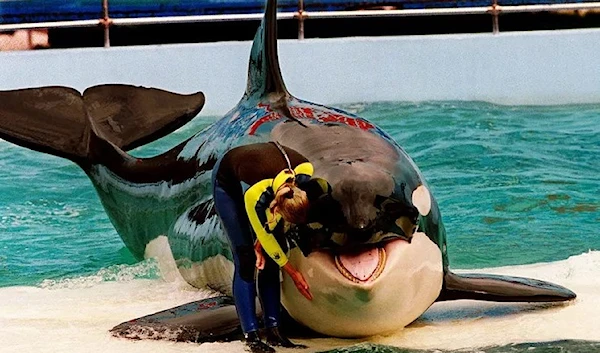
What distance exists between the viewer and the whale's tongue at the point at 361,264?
15.9 feet

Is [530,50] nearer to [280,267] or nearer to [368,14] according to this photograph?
[368,14]

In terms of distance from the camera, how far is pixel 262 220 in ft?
16.6

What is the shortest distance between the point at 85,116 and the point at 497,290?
118 inches

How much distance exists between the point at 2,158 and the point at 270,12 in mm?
7333

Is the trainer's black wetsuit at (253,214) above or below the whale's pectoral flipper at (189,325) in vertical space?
above

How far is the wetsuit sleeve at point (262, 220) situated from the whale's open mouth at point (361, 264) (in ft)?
0.88

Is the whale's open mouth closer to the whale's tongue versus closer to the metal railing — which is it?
the whale's tongue

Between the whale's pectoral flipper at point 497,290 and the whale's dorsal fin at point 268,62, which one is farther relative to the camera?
the whale's dorsal fin at point 268,62

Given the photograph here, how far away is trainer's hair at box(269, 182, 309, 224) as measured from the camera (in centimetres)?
491

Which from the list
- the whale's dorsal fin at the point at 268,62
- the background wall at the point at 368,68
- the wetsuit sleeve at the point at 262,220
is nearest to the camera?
the wetsuit sleeve at the point at 262,220

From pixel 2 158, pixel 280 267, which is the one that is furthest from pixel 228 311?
pixel 2 158

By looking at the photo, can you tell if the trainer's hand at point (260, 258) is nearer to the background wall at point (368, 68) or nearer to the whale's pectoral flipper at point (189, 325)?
the whale's pectoral flipper at point (189, 325)

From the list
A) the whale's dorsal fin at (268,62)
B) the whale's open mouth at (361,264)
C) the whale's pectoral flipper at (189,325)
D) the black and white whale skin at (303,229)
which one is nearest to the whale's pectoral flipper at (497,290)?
the black and white whale skin at (303,229)

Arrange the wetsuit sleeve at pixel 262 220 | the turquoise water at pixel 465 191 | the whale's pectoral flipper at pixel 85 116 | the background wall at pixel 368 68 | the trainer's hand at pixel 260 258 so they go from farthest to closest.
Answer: the background wall at pixel 368 68, the turquoise water at pixel 465 191, the whale's pectoral flipper at pixel 85 116, the trainer's hand at pixel 260 258, the wetsuit sleeve at pixel 262 220
